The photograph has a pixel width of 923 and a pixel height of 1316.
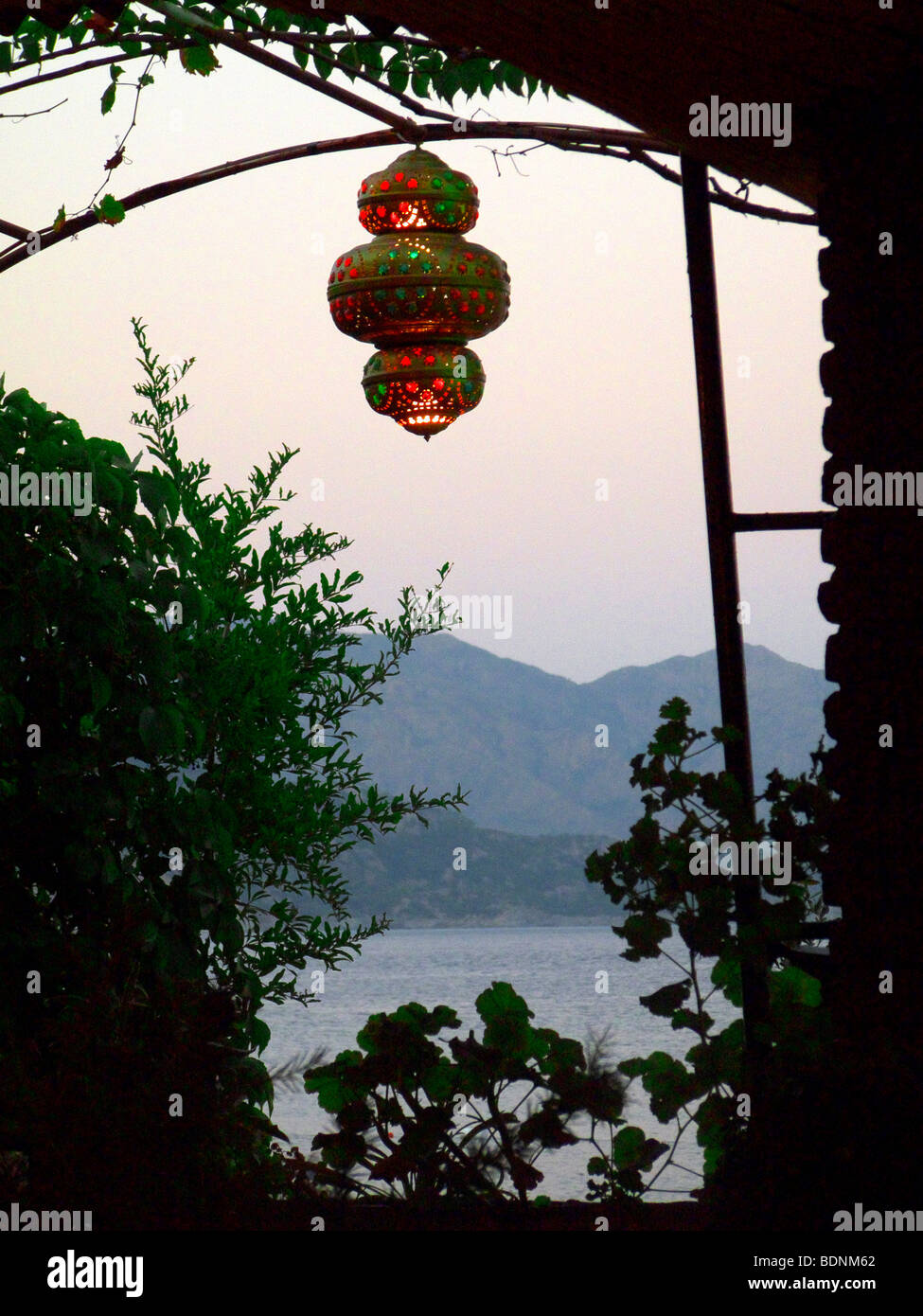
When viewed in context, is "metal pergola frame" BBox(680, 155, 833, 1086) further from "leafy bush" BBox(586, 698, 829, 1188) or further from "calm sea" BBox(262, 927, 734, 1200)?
"calm sea" BBox(262, 927, 734, 1200)

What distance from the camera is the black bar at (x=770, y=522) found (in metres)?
2.51

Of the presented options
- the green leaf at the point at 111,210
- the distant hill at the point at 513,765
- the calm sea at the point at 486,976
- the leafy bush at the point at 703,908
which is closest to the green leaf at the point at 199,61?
the green leaf at the point at 111,210

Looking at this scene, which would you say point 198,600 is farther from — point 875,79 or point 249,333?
point 249,333

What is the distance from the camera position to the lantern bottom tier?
8.43ft

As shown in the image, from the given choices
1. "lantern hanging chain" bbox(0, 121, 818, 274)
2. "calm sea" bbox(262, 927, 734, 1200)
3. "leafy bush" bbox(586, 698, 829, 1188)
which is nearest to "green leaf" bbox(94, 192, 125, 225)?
"lantern hanging chain" bbox(0, 121, 818, 274)

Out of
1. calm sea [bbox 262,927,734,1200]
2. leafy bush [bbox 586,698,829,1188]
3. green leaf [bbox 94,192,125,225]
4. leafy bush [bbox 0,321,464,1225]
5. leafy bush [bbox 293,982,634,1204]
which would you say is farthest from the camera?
calm sea [bbox 262,927,734,1200]

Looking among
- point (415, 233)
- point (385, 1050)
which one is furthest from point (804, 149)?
point (385, 1050)

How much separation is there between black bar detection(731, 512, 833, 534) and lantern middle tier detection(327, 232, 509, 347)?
60cm

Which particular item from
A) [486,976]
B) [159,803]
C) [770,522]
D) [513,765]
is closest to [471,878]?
[486,976]

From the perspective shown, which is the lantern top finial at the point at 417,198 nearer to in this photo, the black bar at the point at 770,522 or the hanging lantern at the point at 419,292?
the hanging lantern at the point at 419,292

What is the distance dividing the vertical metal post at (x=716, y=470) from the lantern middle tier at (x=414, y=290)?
384mm

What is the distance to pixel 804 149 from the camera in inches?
88.2

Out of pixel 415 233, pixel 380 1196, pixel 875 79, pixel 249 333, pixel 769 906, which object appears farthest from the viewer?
pixel 249 333
